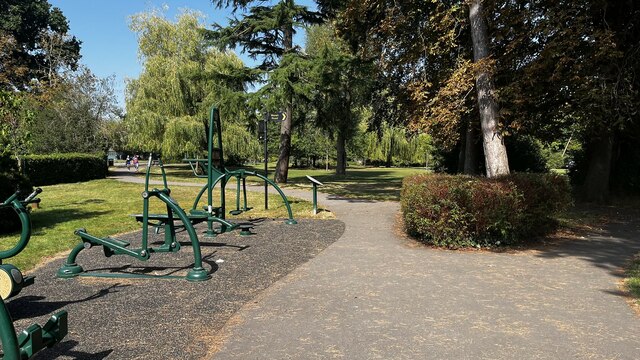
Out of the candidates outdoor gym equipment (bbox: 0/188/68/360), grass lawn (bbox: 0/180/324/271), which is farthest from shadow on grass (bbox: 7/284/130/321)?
grass lawn (bbox: 0/180/324/271)

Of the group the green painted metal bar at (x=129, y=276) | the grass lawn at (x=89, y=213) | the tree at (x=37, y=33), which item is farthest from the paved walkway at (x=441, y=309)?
the tree at (x=37, y=33)

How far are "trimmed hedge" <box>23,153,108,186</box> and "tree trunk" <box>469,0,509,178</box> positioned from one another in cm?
1950

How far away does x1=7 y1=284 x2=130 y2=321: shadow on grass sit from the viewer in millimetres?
4180

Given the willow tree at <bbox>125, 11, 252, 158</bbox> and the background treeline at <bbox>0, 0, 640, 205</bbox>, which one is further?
the willow tree at <bbox>125, 11, 252, 158</bbox>

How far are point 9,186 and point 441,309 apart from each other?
896 cm

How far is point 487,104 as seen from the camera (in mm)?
9617

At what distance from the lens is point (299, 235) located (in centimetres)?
847

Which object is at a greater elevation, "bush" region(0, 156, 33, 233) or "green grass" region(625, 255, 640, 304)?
"bush" region(0, 156, 33, 233)

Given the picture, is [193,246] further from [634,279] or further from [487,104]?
[487,104]

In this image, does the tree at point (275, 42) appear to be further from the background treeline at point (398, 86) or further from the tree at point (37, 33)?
the tree at point (37, 33)

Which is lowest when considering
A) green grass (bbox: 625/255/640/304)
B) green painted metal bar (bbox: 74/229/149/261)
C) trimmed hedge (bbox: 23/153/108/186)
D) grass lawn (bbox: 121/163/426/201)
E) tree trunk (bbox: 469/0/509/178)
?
green grass (bbox: 625/255/640/304)

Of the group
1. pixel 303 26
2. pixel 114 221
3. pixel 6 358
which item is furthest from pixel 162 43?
pixel 6 358

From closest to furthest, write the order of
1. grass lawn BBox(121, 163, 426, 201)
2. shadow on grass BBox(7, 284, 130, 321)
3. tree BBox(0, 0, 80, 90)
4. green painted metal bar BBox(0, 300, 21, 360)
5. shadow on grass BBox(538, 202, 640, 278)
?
green painted metal bar BBox(0, 300, 21, 360) < shadow on grass BBox(7, 284, 130, 321) < shadow on grass BBox(538, 202, 640, 278) < grass lawn BBox(121, 163, 426, 201) < tree BBox(0, 0, 80, 90)

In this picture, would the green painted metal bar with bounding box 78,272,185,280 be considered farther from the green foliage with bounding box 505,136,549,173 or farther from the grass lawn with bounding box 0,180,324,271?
the green foliage with bounding box 505,136,549,173
